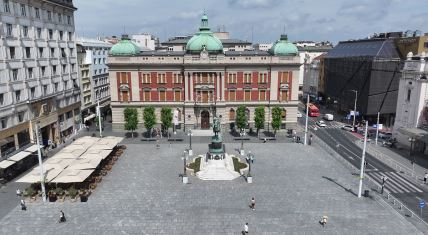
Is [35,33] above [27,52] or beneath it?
above

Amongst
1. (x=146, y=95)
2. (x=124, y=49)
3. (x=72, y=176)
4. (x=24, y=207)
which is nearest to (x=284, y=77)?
(x=146, y=95)

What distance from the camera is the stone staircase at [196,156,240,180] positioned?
47.1 m

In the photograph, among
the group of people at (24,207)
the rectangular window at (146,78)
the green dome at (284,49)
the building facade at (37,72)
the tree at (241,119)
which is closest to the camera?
the group of people at (24,207)

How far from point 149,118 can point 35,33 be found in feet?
85.1

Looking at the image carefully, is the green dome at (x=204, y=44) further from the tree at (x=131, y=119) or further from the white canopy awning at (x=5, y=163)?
the white canopy awning at (x=5, y=163)

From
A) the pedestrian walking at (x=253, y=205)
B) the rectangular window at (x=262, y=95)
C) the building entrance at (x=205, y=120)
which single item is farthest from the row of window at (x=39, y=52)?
the pedestrian walking at (x=253, y=205)

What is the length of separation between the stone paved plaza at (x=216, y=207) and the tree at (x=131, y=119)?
19.1 meters

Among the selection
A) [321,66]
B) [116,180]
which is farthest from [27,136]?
[321,66]

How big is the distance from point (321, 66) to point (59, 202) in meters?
105

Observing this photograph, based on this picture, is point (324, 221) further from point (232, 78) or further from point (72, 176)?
point (232, 78)

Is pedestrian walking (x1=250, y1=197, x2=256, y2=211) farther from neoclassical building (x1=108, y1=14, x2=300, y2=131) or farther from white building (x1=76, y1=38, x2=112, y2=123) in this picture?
white building (x1=76, y1=38, x2=112, y2=123)

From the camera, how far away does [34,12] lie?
58.0 m

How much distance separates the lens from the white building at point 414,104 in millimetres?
59219

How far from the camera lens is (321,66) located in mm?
122125
